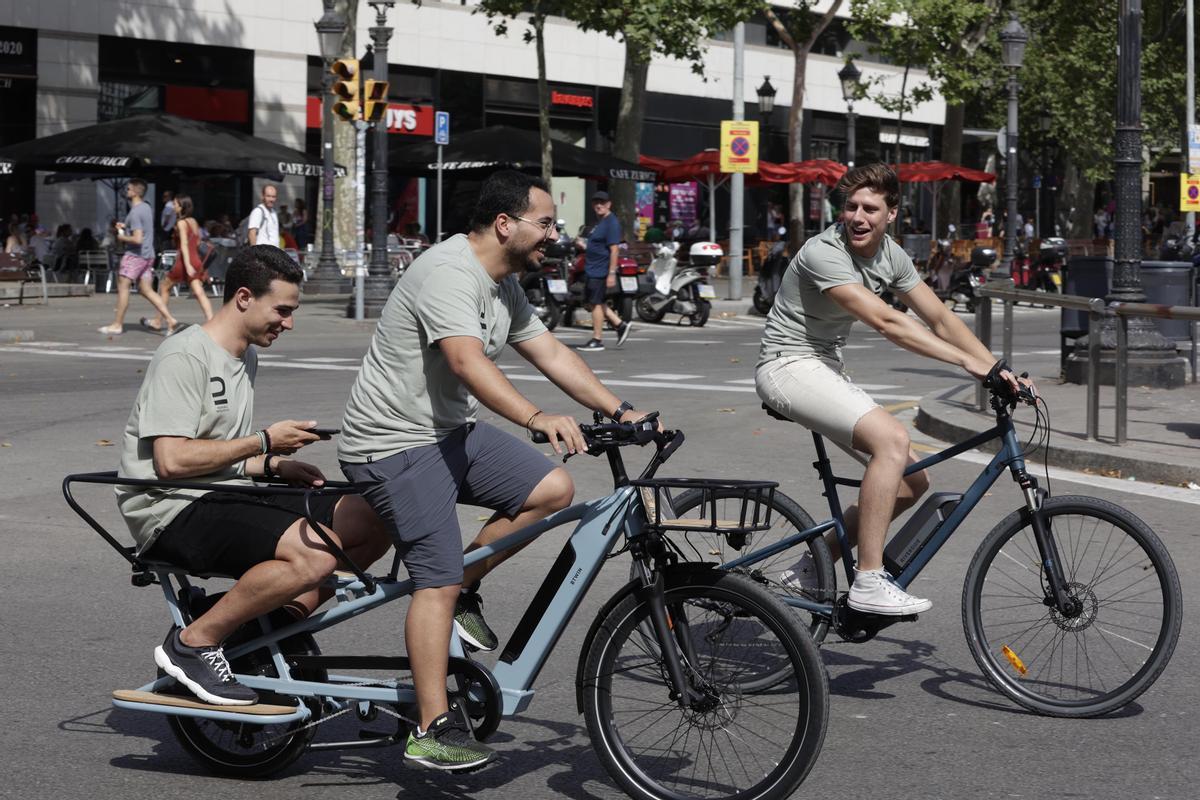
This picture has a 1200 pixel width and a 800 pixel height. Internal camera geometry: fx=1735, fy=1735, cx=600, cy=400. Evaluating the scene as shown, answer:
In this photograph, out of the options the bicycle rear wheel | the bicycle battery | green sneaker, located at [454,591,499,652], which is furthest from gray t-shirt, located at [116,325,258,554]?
the bicycle battery

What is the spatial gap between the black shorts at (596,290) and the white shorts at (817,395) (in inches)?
538

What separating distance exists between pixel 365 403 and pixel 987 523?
4.98m

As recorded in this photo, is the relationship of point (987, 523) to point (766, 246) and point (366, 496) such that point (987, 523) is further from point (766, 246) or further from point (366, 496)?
point (766, 246)

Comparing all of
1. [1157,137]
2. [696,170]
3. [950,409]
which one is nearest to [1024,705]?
[950,409]

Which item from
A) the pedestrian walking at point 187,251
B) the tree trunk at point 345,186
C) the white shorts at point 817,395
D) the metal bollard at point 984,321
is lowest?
the white shorts at point 817,395

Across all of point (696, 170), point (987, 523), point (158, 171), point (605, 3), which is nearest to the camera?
point (987, 523)

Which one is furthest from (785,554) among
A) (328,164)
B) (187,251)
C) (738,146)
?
(738,146)

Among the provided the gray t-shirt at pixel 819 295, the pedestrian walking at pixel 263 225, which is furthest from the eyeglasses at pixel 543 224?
the pedestrian walking at pixel 263 225

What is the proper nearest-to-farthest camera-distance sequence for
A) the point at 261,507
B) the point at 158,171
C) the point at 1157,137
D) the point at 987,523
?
the point at 261,507
the point at 987,523
the point at 158,171
the point at 1157,137

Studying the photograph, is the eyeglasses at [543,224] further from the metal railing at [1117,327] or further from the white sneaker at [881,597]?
the metal railing at [1117,327]

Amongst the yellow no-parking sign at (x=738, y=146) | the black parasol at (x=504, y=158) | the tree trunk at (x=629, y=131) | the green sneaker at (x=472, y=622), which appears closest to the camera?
the green sneaker at (x=472, y=622)

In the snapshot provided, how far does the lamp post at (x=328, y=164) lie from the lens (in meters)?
23.5

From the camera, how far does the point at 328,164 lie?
86.6 feet

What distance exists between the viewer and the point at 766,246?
1634 inches
